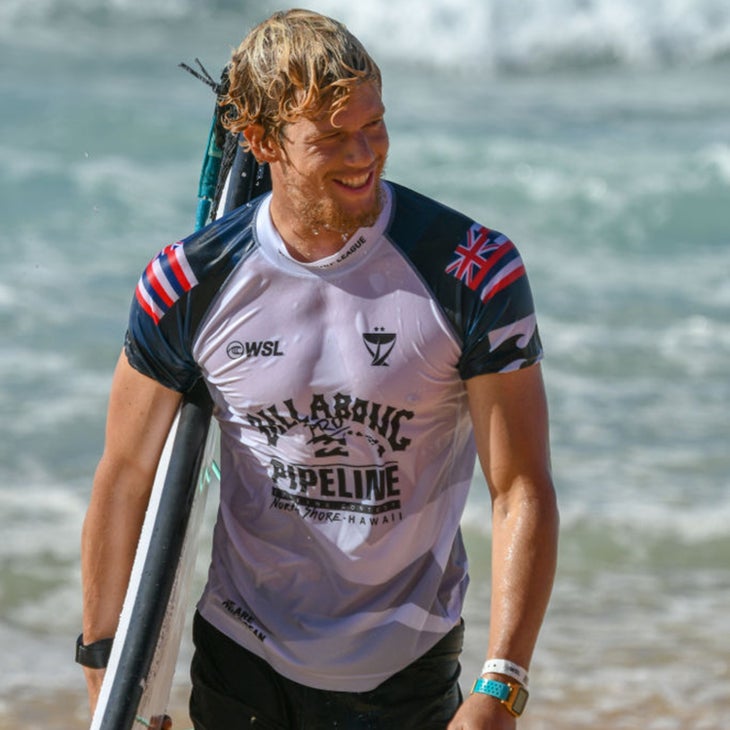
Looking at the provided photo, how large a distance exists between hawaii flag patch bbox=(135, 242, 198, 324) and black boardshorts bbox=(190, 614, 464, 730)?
2.13ft

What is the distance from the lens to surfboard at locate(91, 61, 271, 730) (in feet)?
7.81

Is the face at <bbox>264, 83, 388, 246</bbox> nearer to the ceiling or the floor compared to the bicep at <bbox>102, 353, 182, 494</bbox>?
nearer to the ceiling

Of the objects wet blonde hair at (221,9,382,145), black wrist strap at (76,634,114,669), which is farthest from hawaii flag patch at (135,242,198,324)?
black wrist strap at (76,634,114,669)

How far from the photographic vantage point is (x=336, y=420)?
252 cm

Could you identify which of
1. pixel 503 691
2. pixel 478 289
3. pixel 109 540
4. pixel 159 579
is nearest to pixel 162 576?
pixel 159 579

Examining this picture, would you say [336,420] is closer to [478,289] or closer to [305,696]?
[478,289]

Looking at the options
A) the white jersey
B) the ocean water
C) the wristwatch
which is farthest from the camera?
the ocean water

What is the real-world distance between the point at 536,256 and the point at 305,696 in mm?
8865

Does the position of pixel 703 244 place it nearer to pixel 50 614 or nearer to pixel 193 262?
pixel 50 614

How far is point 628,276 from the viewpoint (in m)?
10.9

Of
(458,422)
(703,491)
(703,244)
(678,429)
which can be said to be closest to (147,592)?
(458,422)

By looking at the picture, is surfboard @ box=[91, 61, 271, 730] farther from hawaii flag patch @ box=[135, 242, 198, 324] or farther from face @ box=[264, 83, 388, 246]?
face @ box=[264, 83, 388, 246]

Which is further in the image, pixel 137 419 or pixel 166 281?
pixel 137 419

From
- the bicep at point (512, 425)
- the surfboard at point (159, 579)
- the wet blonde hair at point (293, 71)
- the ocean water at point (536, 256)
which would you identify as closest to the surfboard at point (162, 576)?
the surfboard at point (159, 579)
